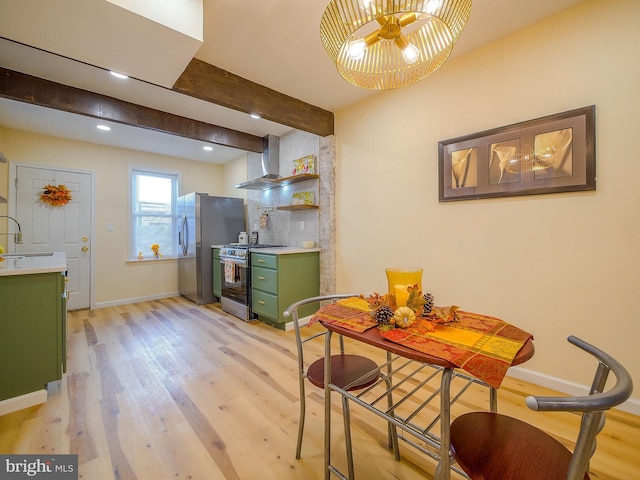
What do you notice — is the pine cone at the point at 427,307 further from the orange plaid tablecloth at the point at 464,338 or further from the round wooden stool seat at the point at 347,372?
the round wooden stool seat at the point at 347,372

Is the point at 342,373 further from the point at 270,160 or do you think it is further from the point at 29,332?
the point at 270,160

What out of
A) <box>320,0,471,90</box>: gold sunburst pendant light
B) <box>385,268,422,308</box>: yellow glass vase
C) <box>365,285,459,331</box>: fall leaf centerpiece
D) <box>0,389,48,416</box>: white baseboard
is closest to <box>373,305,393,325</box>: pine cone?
<box>365,285,459,331</box>: fall leaf centerpiece

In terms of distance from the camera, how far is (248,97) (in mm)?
2678

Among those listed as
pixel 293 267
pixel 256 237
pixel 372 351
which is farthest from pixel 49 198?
pixel 372 351

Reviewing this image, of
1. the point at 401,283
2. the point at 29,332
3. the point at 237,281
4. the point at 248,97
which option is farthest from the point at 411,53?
the point at 237,281

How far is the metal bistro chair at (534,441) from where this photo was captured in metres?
0.57

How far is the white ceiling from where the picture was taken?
183 centimetres

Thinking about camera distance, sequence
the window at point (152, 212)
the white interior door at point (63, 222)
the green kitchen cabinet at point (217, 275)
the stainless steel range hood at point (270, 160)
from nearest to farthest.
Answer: the white interior door at point (63, 222)
the stainless steel range hood at point (270, 160)
the green kitchen cabinet at point (217, 275)
the window at point (152, 212)

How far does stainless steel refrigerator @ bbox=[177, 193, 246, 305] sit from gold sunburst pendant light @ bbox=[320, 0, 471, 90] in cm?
352

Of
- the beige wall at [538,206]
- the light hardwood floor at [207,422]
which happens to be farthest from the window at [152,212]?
the beige wall at [538,206]

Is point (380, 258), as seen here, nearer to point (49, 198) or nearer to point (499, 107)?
point (499, 107)

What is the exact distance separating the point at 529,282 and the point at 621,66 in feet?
4.70

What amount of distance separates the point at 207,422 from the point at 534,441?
64.7 inches

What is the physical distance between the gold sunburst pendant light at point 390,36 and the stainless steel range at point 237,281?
2.54m
